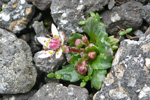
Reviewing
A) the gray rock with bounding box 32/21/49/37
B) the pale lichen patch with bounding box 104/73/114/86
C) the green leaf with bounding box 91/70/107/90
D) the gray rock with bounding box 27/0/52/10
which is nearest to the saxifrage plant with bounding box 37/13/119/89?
the green leaf with bounding box 91/70/107/90

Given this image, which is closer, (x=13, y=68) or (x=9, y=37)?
(x=13, y=68)

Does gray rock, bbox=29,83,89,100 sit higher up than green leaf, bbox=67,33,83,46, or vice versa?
green leaf, bbox=67,33,83,46

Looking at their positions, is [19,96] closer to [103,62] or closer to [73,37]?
[73,37]

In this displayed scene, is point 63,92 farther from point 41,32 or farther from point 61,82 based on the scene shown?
point 41,32

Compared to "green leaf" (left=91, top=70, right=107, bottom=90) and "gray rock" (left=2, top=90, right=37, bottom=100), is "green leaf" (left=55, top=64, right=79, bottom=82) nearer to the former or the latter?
"green leaf" (left=91, top=70, right=107, bottom=90)

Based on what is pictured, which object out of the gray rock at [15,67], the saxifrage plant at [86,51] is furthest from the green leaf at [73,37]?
the gray rock at [15,67]

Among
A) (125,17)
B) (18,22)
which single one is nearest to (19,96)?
(18,22)

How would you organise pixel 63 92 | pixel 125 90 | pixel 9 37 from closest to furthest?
pixel 125 90 < pixel 63 92 < pixel 9 37

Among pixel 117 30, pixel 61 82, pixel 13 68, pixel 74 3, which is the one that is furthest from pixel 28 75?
pixel 117 30
